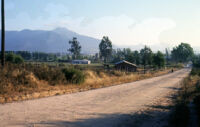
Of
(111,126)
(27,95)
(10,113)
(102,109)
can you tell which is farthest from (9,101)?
(111,126)

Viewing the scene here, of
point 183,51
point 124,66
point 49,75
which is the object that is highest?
point 183,51

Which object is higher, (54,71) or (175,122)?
(54,71)

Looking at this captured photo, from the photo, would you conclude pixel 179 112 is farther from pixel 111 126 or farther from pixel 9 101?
pixel 9 101

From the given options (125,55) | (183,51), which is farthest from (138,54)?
(183,51)

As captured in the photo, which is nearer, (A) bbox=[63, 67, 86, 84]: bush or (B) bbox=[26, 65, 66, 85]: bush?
(B) bbox=[26, 65, 66, 85]: bush

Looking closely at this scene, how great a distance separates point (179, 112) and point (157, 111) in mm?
1335

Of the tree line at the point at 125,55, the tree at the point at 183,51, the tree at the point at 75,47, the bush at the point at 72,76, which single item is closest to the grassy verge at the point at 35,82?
the bush at the point at 72,76

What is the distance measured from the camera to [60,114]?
9.24 meters

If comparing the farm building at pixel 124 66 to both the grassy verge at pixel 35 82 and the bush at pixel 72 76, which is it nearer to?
the grassy verge at pixel 35 82

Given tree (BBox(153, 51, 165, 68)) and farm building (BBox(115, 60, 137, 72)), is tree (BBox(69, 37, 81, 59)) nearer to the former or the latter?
tree (BBox(153, 51, 165, 68))

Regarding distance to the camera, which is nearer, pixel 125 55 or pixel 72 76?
pixel 72 76

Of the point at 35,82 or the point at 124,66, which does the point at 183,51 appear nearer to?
the point at 124,66

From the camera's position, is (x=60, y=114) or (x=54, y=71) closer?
(x=60, y=114)

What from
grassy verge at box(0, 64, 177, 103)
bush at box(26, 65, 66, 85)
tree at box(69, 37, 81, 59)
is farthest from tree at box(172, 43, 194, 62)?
bush at box(26, 65, 66, 85)
